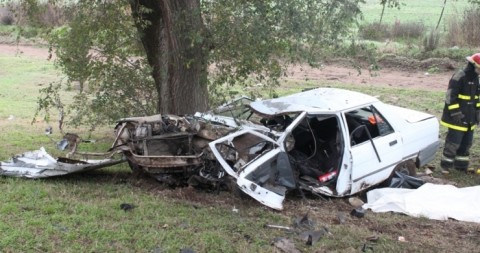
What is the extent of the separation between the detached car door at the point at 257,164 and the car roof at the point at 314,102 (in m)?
0.53

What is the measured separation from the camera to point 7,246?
499 centimetres

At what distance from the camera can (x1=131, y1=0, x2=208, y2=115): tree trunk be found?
8.87 metres

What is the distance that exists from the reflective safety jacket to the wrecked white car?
44.5 inches

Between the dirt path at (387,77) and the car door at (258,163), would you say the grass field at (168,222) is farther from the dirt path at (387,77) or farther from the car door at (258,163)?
the dirt path at (387,77)

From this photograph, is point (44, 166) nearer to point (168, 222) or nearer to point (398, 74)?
point (168, 222)

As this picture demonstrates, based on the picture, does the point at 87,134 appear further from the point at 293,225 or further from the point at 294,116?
the point at 293,225

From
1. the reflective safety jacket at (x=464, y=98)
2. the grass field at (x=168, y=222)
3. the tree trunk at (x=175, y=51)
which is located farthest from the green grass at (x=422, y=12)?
the grass field at (x=168, y=222)

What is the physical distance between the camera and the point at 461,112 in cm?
897

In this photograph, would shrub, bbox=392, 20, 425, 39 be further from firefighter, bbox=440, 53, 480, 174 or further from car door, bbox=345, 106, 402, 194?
car door, bbox=345, 106, 402, 194

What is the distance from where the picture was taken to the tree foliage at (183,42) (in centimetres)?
773

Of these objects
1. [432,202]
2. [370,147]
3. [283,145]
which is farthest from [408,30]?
[283,145]

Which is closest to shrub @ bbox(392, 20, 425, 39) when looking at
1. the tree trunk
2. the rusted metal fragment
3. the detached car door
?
the tree trunk

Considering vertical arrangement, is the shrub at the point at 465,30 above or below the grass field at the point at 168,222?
above

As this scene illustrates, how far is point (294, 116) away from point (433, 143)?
270cm
